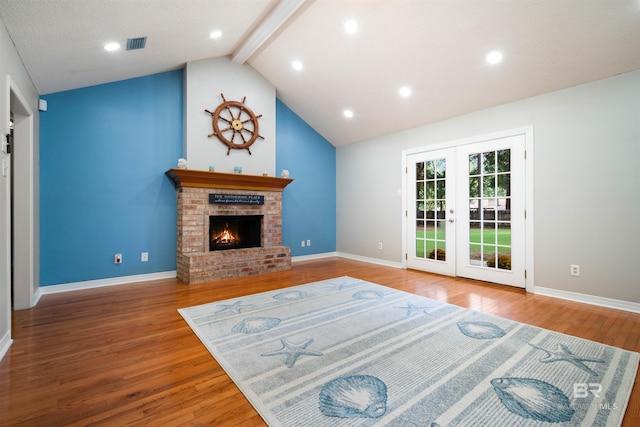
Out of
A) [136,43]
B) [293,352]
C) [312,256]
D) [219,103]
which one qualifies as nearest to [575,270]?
[293,352]

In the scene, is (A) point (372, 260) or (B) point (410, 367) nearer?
(B) point (410, 367)

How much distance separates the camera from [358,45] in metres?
3.67

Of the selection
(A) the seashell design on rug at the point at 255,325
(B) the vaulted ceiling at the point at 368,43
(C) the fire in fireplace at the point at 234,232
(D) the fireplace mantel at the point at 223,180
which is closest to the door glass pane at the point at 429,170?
Result: (B) the vaulted ceiling at the point at 368,43

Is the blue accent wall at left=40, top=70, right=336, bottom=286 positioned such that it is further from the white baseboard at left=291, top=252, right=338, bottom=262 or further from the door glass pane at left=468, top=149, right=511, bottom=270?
the door glass pane at left=468, top=149, right=511, bottom=270

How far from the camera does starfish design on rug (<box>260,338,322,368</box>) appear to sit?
1.88 m

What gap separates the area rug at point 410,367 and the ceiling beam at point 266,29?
11.2ft

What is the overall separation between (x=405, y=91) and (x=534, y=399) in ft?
12.6

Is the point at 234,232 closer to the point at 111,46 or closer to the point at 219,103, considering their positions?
the point at 219,103

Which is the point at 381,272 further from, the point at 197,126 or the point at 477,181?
the point at 197,126

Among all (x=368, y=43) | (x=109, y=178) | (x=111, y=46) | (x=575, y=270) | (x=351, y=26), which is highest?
(x=351, y=26)

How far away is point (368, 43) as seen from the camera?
3.59 m

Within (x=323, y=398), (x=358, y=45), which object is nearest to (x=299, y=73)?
(x=358, y=45)

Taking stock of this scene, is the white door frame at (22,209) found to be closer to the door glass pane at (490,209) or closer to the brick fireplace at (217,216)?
the brick fireplace at (217,216)

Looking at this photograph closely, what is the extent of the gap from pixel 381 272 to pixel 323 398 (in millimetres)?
3309
